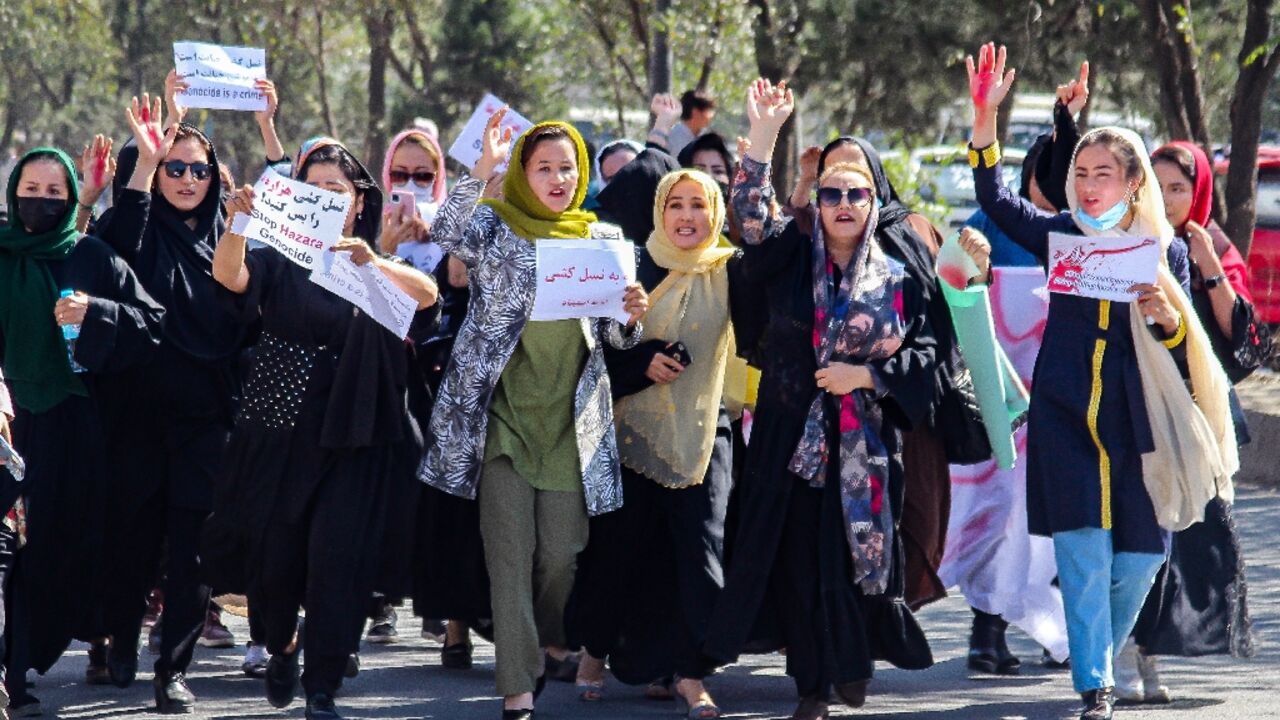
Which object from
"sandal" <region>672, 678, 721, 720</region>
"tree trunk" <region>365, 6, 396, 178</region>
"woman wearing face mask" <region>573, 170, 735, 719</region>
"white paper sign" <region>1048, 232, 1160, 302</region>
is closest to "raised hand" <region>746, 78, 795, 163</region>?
"woman wearing face mask" <region>573, 170, 735, 719</region>

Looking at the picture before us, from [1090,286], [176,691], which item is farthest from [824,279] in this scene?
[176,691]

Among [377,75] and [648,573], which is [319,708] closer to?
[648,573]

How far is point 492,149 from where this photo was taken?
661 cm

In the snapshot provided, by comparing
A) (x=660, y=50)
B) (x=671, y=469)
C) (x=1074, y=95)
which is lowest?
(x=671, y=469)

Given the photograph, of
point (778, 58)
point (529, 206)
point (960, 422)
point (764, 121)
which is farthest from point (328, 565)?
point (778, 58)

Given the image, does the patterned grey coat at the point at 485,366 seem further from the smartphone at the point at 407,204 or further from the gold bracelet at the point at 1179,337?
the gold bracelet at the point at 1179,337

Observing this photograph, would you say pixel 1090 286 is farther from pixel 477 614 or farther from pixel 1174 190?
pixel 477 614

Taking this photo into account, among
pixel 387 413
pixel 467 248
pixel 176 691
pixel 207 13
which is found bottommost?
pixel 176 691

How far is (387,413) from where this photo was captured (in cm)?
645

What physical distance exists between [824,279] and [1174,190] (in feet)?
4.86

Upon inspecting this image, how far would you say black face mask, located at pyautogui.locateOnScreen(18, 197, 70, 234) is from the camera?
6.89m

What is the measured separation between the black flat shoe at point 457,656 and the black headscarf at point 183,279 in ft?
4.70

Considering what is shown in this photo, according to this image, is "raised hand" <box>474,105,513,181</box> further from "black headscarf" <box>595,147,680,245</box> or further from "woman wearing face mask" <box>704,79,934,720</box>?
"black headscarf" <box>595,147,680,245</box>

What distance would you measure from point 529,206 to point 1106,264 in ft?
5.81
